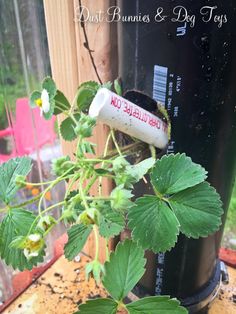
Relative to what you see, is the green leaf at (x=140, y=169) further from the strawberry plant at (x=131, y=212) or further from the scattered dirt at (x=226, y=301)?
the scattered dirt at (x=226, y=301)

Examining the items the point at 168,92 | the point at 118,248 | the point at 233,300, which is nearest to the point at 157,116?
the point at 168,92

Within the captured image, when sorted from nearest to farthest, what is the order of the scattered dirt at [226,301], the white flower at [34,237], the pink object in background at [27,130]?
the white flower at [34,237] < the scattered dirt at [226,301] < the pink object in background at [27,130]

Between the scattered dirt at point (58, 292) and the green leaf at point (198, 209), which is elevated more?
the green leaf at point (198, 209)

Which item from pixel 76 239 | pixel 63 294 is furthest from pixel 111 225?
pixel 63 294

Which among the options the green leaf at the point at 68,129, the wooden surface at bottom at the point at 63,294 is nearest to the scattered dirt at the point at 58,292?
the wooden surface at bottom at the point at 63,294

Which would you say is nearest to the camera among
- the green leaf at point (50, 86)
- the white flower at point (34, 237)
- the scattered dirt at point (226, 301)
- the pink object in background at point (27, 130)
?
the white flower at point (34, 237)

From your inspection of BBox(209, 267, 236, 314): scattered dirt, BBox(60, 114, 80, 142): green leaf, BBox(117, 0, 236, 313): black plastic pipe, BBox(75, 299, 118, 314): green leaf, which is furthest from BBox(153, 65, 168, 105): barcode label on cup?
BBox(209, 267, 236, 314): scattered dirt

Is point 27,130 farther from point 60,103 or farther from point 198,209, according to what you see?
point 198,209
